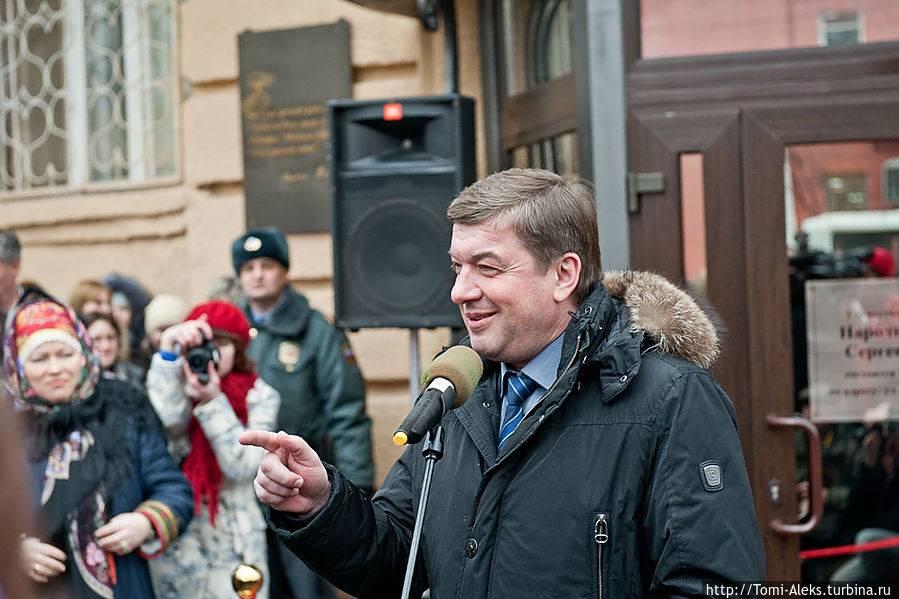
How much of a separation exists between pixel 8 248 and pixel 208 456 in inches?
66.5

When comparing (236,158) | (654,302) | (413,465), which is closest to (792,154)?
(654,302)

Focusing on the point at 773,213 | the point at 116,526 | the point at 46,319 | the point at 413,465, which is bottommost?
the point at 116,526

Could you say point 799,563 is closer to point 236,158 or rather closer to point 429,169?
point 429,169

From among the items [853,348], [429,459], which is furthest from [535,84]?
[429,459]

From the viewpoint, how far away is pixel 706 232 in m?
4.11

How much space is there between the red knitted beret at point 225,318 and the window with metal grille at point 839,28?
253 cm

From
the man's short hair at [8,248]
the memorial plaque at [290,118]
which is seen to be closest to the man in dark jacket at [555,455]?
the man's short hair at [8,248]

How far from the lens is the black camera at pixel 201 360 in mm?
3922

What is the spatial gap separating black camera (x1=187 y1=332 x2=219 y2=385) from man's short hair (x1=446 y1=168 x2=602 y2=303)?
190 centimetres

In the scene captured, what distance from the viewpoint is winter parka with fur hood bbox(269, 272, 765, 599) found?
6.69ft

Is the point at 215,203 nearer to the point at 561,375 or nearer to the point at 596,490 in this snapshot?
the point at 561,375

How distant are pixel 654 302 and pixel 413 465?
2.21 feet

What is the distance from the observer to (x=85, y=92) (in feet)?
22.6

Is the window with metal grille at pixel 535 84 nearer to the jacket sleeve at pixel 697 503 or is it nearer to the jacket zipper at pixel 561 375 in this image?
the jacket zipper at pixel 561 375
